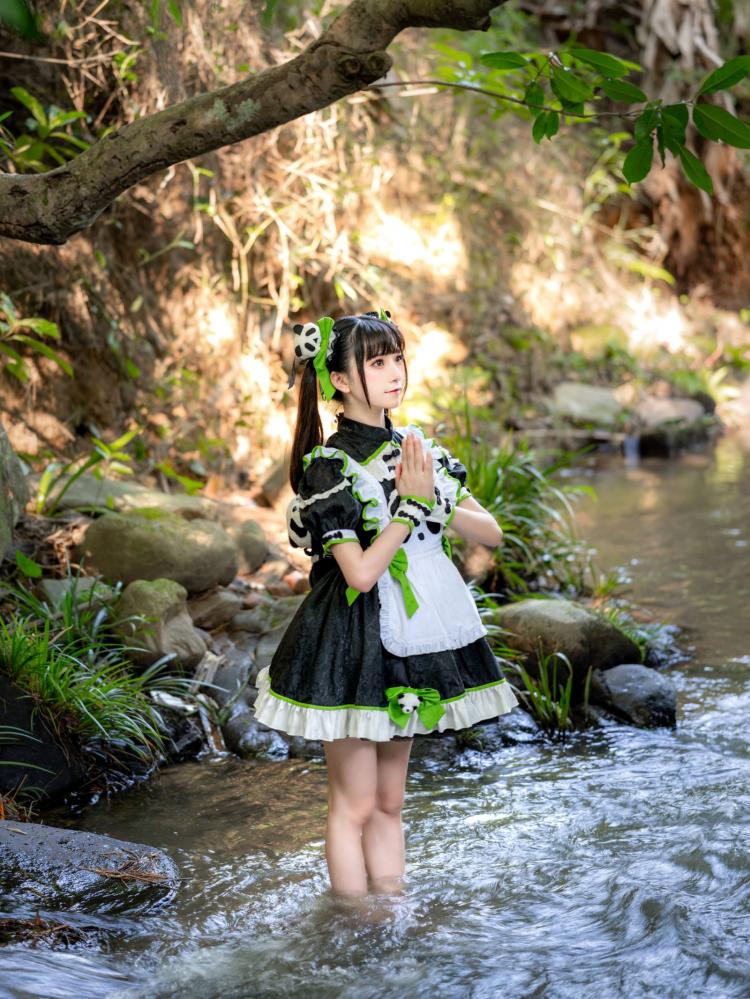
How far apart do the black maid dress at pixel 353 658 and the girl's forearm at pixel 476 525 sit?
57 millimetres

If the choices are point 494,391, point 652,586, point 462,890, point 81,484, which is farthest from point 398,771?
point 494,391

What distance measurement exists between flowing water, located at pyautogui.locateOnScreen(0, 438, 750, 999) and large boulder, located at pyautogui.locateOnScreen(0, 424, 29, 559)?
107cm

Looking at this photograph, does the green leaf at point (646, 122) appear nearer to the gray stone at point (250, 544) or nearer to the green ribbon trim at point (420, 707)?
the green ribbon trim at point (420, 707)

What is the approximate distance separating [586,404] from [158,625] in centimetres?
807

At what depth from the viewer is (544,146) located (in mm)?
12758

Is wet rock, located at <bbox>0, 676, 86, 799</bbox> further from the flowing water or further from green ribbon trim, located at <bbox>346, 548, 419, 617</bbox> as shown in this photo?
green ribbon trim, located at <bbox>346, 548, 419, 617</bbox>

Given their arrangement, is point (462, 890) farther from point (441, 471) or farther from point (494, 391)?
point (494, 391)

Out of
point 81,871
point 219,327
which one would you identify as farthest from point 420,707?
point 219,327

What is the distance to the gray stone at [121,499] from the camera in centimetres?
527

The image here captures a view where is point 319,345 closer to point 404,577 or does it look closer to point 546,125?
point 404,577

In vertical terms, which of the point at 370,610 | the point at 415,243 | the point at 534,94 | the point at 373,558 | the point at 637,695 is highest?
the point at 415,243

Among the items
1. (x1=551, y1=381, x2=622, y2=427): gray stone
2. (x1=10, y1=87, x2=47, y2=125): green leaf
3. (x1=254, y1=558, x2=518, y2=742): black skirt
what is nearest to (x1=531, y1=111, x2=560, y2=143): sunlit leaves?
(x1=254, y1=558, x2=518, y2=742): black skirt

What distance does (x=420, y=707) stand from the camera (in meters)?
2.59

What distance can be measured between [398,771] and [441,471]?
793mm
